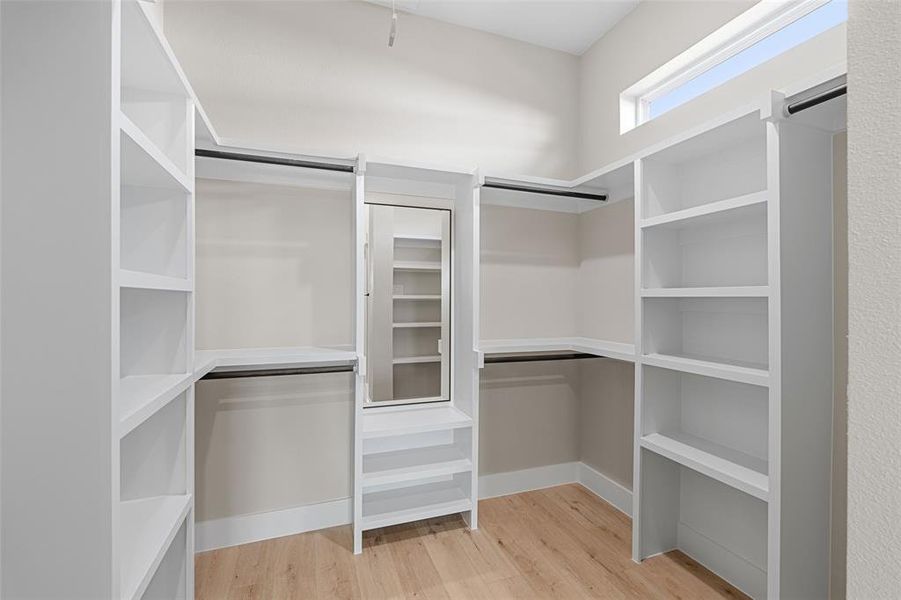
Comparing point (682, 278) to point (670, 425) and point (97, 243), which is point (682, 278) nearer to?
point (670, 425)

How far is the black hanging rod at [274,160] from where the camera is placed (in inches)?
69.2

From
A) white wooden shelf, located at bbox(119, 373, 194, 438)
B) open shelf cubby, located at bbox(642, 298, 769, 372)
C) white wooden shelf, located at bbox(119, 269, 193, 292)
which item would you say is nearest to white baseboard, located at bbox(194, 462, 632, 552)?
open shelf cubby, located at bbox(642, 298, 769, 372)

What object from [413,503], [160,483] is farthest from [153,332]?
[413,503]

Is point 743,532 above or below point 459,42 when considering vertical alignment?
below

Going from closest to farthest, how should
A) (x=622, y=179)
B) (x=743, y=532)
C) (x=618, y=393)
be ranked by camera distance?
(x=743, y=532)
(x=622, y=179)
(x=618, y=393)

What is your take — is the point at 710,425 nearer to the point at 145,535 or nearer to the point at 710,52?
the point at 710,52

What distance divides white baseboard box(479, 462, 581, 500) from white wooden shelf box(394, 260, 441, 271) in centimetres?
125

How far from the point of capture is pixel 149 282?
106 centimetres

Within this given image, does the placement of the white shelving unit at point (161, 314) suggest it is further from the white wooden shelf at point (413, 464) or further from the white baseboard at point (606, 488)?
the white baseboard at point (606, 488)
